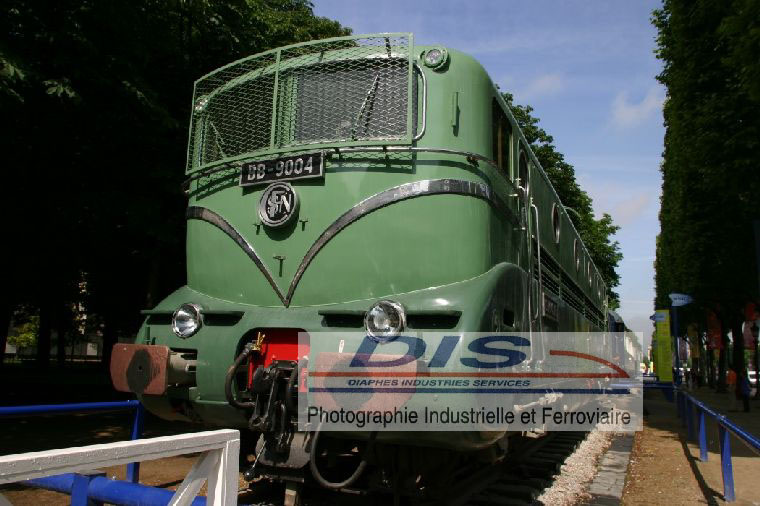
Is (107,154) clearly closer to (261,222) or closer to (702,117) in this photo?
(261,222)

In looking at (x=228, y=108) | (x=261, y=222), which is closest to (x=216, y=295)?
(x=261, y=222)

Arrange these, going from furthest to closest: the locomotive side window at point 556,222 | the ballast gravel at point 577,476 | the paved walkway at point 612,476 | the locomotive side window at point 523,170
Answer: the locomotive side window at point 556,222
the paved walkway at point 612,476
the ballast gravel at point 577,476
the locomotive side window at point 523,170

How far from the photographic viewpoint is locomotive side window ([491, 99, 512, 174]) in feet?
17.0

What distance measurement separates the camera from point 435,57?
4.86 metres

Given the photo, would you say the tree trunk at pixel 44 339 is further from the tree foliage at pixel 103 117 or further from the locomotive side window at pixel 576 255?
the locomotive side window at pixel 576 255

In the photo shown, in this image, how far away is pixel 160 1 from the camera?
11.6 metres

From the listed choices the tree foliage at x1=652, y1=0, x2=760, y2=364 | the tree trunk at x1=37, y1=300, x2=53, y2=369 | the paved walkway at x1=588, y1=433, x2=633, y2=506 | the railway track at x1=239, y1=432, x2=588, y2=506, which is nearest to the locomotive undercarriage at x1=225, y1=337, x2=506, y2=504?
the railway track at x1=239, y1=432, x2=588, y2=506

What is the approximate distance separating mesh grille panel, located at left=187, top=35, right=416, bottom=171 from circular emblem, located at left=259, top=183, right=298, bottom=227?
1.34 ft

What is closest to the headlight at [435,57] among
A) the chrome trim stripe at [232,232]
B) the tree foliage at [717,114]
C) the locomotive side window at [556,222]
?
the chrome trim stripe at [232,232]

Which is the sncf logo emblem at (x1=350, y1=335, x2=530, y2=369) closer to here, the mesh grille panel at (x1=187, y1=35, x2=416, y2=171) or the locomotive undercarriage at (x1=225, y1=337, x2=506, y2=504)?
the locomotive undercarriage at (x1=225, y1=337, x2=506, y2=504)

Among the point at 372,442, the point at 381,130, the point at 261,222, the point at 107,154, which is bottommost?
the point at 372,442

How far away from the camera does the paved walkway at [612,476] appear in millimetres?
6652

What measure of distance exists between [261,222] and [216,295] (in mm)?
773

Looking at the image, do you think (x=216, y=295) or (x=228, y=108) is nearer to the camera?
(x=216, y=295)
